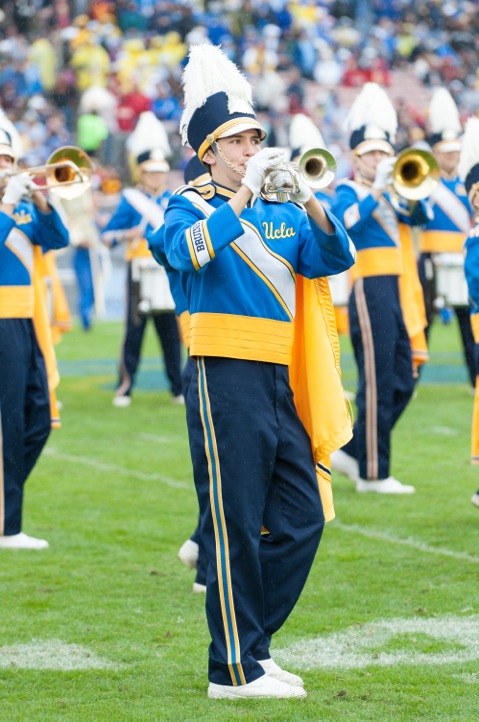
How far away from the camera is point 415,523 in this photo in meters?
7.15

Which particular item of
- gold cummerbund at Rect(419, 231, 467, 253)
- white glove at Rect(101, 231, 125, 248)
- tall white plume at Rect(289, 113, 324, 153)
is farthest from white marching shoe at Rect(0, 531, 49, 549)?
gold cummerbund at Rect(419, 231, 467, 253)

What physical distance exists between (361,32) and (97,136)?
9.05 metres

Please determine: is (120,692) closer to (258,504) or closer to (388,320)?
(258,504)

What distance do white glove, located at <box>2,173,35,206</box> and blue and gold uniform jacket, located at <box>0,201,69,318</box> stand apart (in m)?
0.42

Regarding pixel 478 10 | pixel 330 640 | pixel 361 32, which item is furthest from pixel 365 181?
pixel 478 10

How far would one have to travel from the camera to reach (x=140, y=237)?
1184cm

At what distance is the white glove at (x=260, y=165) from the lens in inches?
160

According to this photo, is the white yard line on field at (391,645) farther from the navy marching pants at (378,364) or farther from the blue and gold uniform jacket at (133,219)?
the blue and gold uniform jacket at (133,219)

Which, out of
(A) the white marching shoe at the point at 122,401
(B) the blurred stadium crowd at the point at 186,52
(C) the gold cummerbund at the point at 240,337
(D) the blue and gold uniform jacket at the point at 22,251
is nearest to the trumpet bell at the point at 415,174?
(D) the blue and gold uniform jacket at the point at 22,251

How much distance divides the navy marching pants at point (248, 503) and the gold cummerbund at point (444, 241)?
7240mm

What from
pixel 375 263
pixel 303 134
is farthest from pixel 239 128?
pixel 303 134

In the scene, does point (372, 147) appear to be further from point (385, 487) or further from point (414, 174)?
point (385, 487)

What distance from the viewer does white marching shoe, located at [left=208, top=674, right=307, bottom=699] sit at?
430 cm

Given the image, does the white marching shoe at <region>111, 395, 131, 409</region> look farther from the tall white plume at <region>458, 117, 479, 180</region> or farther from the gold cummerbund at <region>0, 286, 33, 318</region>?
the tall white plume at <region>458, 117, 479, 180</region>
